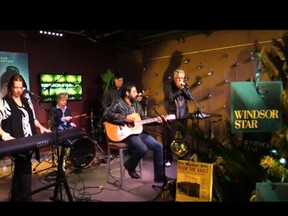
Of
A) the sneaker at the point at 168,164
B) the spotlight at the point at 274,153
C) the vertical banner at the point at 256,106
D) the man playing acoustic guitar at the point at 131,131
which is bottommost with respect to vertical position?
the sneaker at the point at 168,164

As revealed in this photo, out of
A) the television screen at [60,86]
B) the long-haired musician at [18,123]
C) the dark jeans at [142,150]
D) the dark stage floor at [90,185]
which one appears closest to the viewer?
the long-haired musician at [18,123]

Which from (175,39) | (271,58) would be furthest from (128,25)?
(175,39)

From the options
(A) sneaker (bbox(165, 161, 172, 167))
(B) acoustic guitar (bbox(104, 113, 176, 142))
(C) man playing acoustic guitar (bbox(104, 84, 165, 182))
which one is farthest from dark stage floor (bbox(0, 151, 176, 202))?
(B) acoustic guitar (bbox(104, 113, 176, 142))

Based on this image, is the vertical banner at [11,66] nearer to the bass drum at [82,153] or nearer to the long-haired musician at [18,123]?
the bass drum at [82,153]

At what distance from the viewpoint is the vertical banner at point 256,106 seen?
894mm

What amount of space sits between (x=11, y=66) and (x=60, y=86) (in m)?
1.02

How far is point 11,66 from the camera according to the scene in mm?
5145

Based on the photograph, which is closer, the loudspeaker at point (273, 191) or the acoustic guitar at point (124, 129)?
the loudspeaker at point (273, 191)

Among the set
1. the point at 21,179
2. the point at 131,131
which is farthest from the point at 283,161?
the point at 131,131

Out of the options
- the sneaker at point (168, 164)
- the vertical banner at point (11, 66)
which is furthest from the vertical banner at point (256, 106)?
the vertical banner at point (11, 66)

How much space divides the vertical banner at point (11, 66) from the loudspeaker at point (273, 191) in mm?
5080

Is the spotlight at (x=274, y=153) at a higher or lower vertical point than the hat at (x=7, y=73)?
lower

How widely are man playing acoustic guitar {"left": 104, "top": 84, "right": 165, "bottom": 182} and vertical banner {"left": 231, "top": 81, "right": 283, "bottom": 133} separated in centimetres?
265

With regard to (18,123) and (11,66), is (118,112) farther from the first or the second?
(11,66)
